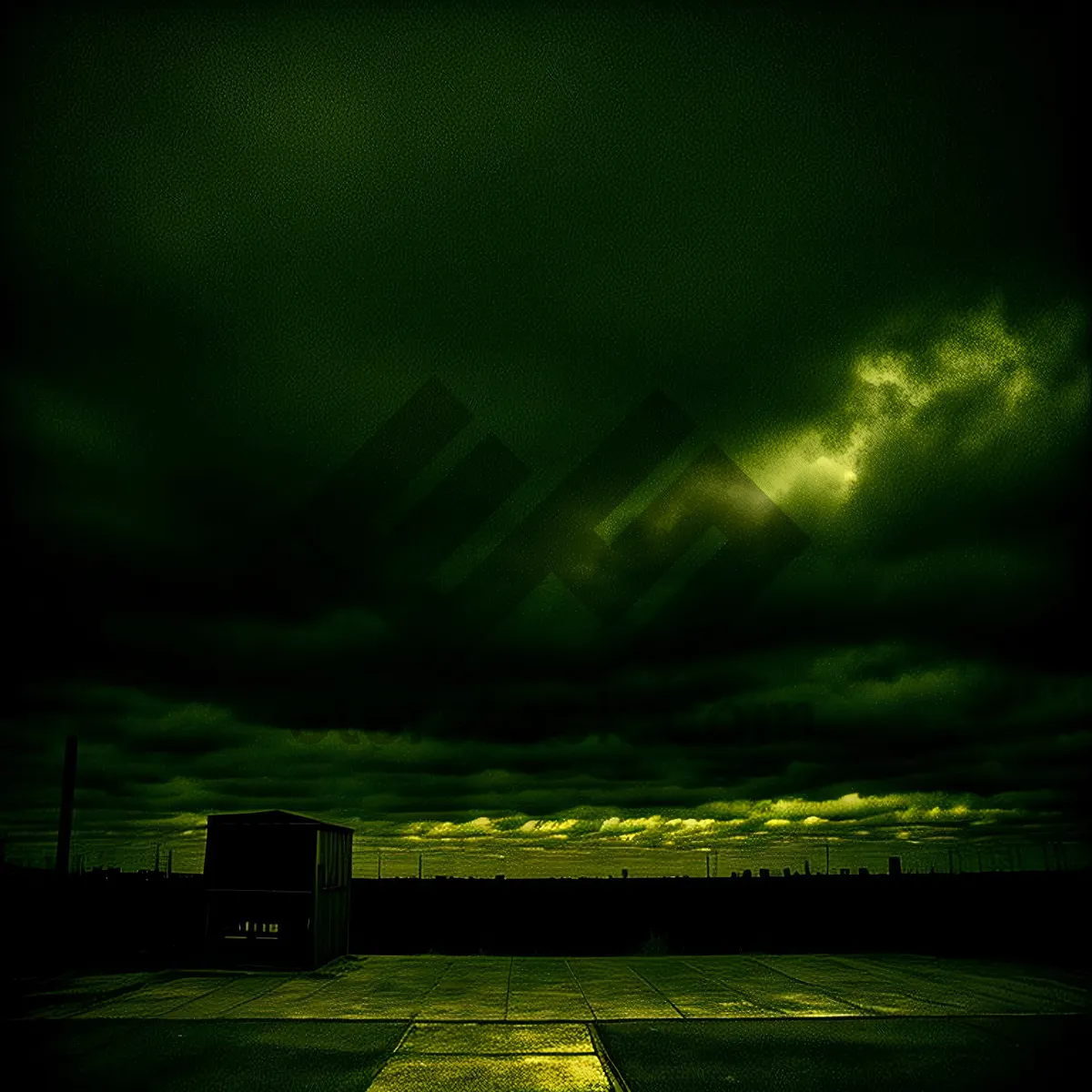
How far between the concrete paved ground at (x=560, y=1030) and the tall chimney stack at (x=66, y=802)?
19038 millimetres

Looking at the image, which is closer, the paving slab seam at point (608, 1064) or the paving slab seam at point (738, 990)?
the paving slab seam at point (608, 1064)

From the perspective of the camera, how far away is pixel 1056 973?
1786 centimetres

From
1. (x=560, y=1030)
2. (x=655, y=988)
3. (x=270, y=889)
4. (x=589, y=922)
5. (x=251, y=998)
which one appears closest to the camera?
(x=560, y=1030)

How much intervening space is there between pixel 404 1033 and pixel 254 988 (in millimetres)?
5089

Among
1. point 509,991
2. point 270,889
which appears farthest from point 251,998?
point 509,991

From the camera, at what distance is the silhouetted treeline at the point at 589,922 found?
19891 mm

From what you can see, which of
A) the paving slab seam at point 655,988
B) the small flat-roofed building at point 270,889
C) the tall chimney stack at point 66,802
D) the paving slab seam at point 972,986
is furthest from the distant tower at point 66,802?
the paving slab seam at point 972,986

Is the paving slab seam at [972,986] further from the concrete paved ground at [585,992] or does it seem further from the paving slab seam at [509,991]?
the paving slab seam at [509,991]

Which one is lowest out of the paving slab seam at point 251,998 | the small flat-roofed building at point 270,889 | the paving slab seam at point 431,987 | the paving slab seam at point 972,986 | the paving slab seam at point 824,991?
the paving slab seam at point 972,986

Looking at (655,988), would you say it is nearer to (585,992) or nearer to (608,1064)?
(585,992)

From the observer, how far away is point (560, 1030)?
12547mm

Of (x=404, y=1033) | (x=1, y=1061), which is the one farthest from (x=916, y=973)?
(x=1, y=1061)

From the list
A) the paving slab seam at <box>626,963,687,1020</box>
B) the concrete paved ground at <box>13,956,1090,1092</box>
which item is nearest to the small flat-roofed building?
the concrete paved ground at <box>13,956,1090,1092</box>

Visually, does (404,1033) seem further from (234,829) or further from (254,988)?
(234,829)
